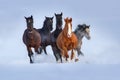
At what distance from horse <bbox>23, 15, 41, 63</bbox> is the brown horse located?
0.92 m

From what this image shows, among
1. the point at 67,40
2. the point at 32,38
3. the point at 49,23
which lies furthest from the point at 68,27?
the point at 32,38

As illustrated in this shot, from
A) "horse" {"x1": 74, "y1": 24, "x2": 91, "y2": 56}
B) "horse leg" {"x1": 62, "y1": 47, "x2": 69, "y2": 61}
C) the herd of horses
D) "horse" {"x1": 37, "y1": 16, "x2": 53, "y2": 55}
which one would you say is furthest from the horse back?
"horse" {"x1": 74, "y1": 24, "x2": 91, "y2": 56}

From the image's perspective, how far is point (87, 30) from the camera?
162 feet

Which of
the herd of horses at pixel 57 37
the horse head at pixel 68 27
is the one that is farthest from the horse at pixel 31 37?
the horse head at pixel 68 27

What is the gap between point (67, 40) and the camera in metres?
47.6

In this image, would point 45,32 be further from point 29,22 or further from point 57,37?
point 29,22

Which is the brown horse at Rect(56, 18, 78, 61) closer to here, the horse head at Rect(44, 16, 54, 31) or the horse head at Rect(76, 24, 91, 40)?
the horse head at Rect(44, 16, 54, 31)

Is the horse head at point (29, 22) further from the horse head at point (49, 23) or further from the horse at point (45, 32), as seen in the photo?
the horse at point (45, 32)

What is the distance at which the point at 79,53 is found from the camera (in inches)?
1953

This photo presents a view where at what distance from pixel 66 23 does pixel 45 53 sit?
2674 mm

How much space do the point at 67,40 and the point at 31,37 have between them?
1586 mm

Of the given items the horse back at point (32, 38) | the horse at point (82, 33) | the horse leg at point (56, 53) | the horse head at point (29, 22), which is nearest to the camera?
the horse head at point (29, 22)

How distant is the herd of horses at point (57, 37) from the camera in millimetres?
47594

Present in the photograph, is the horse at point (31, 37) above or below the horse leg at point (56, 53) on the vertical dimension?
above
